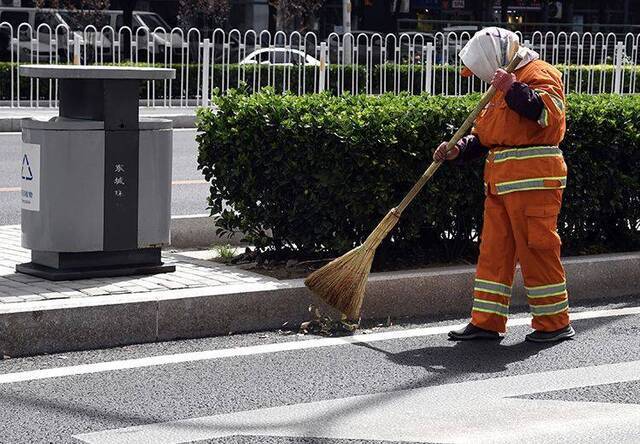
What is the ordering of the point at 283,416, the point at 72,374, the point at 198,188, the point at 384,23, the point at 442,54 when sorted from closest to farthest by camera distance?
the point at 283,416 → the point at 72,374 → the point at 198,188 → the point at 442,54 → the point at 384,23

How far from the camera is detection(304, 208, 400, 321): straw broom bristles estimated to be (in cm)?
679

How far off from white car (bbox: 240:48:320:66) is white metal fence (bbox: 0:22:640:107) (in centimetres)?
2

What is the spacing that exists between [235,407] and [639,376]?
1.90 metres

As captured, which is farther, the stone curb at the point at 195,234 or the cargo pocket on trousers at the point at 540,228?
the stone curb at the point at 195,234

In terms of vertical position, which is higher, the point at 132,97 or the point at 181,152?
the point at 132,97

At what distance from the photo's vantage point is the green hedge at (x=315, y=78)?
Result: 72.1ft

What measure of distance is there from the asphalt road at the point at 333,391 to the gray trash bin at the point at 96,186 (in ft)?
3.29

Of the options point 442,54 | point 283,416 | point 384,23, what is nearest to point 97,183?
point 283,416

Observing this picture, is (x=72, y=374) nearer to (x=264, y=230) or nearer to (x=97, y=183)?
(x=97, y=183)

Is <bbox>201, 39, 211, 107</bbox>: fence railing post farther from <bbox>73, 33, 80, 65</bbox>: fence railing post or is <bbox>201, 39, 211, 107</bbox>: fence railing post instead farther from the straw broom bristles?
the straw broom bristles

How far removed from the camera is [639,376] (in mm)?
6004

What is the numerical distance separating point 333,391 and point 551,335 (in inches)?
58.4

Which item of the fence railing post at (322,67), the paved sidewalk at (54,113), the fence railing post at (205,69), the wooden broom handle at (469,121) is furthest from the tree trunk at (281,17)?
the wooden broom handle at (469,121)

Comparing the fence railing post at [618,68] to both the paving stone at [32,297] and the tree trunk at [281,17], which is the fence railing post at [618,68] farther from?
the paving stone at [32,297]
